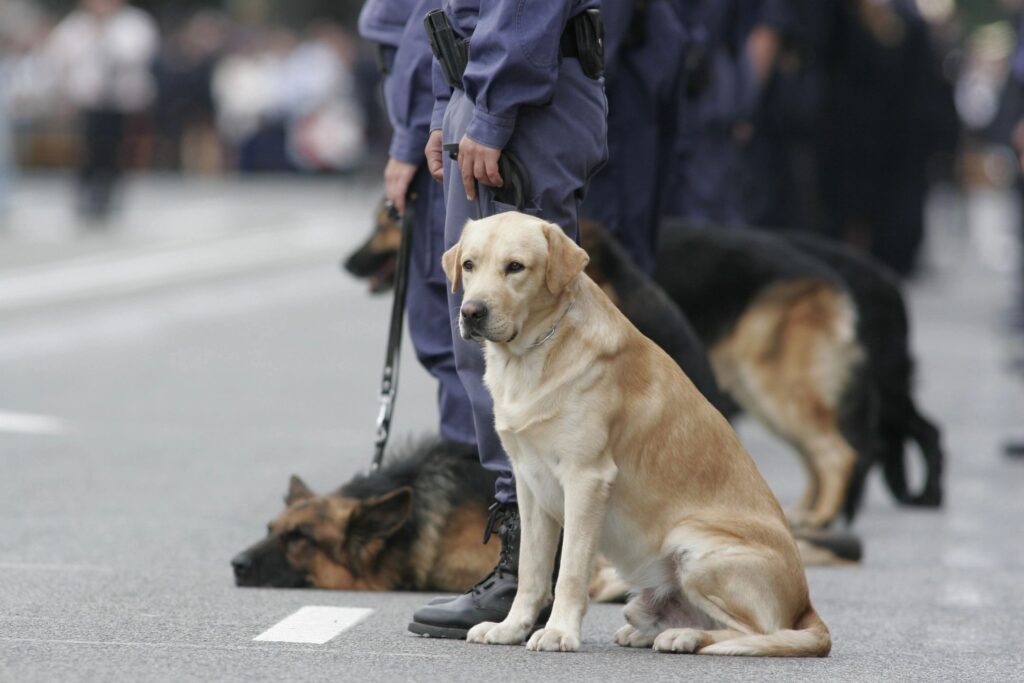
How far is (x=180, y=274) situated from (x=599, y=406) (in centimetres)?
1265

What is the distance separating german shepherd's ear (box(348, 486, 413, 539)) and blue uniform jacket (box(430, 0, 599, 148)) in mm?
1233

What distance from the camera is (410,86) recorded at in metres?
6.34

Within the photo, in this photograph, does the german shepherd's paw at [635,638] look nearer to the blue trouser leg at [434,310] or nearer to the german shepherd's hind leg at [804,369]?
the blue trouser leg at [434,310]

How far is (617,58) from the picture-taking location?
7207 mm

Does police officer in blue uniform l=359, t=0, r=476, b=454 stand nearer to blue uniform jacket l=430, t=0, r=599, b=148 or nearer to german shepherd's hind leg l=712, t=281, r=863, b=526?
blue uniform jacket l=430, t=0, r=599, b=148

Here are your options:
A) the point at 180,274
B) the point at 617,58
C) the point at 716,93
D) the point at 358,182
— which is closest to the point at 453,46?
the point at 617,58

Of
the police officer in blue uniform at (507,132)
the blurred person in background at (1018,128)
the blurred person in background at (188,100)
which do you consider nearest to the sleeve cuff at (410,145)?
the police officer in blue uniform at (507,132)

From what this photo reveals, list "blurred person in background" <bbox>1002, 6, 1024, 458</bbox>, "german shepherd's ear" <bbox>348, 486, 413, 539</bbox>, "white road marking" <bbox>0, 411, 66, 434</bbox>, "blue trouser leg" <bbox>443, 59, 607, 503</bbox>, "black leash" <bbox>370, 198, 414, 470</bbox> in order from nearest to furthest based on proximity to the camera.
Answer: "blue trouser leg" <bbox>443, 59, 607, 503</bbox> → "german shepherd's ear" <bbox>348, 486, 413, 539</bbox> → "black leash" <bbox>370, 198, 414, 470</bbox> → "white road marking" <bbox>0, 411, 66, 434</bbox> → "blurred person in background" <bbox>1002, 6, 1024, 458</bbox>

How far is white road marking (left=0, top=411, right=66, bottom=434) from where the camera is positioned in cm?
932

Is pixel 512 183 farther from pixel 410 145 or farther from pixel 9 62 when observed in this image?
pixel 9 62

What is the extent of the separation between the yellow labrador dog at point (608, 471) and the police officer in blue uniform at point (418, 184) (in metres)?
1.36

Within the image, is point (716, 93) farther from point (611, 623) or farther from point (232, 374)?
point (611, 623)

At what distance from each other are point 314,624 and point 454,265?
43.4 inches

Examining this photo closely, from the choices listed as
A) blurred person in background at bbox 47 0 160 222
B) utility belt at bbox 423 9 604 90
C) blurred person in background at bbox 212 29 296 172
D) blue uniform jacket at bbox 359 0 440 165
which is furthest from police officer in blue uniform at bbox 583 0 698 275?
blurred person in background at bbox 212 29 296 172
